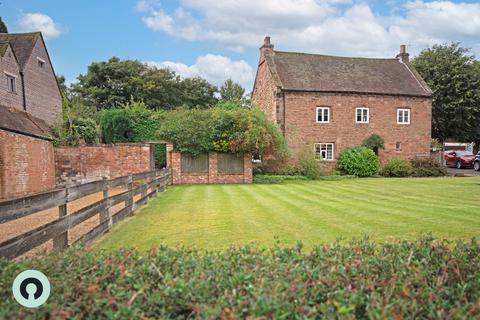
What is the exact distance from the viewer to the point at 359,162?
85.6ft

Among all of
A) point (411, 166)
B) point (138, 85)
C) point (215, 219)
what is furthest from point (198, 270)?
point (138, 85)

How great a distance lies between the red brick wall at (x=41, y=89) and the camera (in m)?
25.3

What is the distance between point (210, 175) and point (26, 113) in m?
12.9

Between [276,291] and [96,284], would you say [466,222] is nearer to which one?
[276,291]

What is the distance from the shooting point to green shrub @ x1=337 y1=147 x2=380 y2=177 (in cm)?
2608

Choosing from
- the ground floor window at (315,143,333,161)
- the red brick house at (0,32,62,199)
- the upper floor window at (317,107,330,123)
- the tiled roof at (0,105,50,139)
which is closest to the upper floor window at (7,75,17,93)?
the red brick house at (0,32,62,199)

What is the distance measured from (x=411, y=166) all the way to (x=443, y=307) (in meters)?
27.9

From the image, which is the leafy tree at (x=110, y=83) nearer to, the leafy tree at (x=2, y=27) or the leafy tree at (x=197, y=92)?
the leafy tree at (x=197, y=92)

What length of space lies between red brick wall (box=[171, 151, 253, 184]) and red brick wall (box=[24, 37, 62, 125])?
11.7m

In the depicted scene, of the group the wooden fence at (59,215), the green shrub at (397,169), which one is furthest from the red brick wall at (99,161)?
the green shrub at (397,169)

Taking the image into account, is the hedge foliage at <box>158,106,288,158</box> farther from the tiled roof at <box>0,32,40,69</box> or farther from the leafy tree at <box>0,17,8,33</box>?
the leafy tree at <box>0,17,8,33</box>

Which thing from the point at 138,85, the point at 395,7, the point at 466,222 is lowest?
the point at 466,222

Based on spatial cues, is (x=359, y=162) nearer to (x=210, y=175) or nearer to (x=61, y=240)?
(x=210, y=175)

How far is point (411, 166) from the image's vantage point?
27.8 meters
